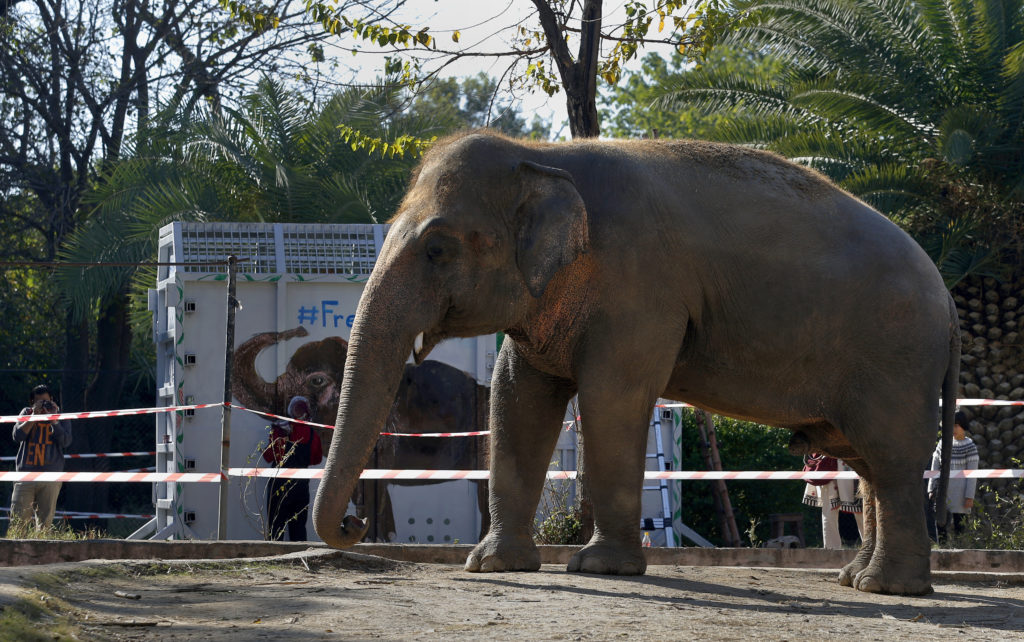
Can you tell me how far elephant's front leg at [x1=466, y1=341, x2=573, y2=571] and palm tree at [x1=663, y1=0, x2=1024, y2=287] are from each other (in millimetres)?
9521

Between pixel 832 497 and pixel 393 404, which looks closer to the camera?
pixel 832 497

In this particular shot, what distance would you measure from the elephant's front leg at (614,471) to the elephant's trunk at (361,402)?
3.38ft

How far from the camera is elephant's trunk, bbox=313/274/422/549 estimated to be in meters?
5.59

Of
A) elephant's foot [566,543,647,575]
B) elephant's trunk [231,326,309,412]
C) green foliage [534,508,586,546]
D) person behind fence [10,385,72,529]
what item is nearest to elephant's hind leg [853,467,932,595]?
elephant's foot [566,543,647,575]

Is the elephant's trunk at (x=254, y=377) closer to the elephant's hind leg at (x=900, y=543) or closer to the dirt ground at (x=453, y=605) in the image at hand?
the dirt ground at (x=453, y=605)

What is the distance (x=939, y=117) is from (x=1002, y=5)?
157 cm

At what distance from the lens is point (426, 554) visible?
8.03 meters

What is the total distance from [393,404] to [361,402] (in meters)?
6.27

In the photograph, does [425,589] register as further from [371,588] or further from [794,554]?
[794,554]

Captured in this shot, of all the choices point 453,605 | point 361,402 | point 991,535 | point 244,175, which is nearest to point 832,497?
point 991,535

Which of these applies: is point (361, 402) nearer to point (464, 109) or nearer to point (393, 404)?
point (393, 404)

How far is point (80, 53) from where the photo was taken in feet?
76.6

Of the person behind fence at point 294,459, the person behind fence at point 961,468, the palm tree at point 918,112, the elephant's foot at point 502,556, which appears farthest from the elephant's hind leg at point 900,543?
the palm tree at point 918,112

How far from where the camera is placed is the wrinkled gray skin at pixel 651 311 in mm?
6352
